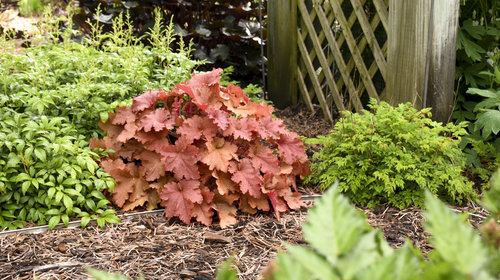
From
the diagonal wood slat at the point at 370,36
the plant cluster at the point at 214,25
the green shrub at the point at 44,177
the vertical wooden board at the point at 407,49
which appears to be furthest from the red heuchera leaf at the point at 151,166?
the plant cluster at the point at 214,25

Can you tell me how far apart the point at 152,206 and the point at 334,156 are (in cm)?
121

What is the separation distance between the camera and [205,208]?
274 cm

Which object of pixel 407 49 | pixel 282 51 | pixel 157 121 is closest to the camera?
pixel 157 121

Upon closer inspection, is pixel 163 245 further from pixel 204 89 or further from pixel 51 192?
pixel 204 89

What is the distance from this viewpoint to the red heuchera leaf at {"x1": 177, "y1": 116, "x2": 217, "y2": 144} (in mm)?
2756

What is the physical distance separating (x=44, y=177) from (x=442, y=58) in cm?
258

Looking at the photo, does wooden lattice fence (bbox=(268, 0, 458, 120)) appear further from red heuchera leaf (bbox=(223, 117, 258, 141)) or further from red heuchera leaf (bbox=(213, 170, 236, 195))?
red heuchera leaf (bbox=(213, 170, 236, 195))

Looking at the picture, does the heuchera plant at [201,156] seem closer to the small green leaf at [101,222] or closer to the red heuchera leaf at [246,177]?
the red heuchera leaf at [246,177]

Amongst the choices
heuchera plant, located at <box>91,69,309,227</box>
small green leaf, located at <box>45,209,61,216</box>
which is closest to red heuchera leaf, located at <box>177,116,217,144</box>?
heuchera plant, located at <box>91,69,309,227</box>

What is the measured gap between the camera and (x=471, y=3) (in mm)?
3555

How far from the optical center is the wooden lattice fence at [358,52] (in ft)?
10.4

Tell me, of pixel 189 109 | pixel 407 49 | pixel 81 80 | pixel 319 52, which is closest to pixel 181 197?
pixel 189 109

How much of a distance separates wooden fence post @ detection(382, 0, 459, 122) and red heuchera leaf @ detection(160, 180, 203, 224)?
1.65m

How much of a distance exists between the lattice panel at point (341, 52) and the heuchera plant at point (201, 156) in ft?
3.65
